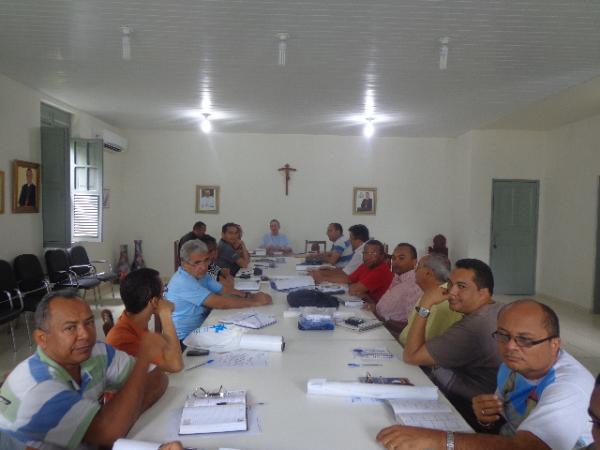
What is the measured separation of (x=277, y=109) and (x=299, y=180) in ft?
6.92

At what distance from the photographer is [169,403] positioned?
160cm

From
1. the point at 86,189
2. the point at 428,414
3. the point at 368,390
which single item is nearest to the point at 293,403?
the point at 368,390

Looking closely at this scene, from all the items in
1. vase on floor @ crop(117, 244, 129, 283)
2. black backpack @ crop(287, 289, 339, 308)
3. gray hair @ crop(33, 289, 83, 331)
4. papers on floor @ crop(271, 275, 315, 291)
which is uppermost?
gray hair @ crop(33, 289, 83, 331)

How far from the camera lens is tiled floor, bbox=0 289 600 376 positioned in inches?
158

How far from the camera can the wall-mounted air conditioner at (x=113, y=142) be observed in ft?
22.0

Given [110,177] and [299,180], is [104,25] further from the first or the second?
[299,180]

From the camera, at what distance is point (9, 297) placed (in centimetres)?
400

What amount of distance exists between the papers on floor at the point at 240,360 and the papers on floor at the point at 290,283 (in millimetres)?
1608

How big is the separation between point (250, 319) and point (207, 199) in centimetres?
555

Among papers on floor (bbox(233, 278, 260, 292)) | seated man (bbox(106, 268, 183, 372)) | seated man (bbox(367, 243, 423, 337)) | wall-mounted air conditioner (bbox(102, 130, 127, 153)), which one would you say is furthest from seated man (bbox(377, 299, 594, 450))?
wall-mounted air conditioner (bbox(102, 130, 127, 153))

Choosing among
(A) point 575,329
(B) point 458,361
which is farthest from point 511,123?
(B) point 458,361

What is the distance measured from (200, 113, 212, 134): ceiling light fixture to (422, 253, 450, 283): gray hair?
4.83 metres

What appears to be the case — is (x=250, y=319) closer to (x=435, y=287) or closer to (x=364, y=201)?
(x=435, y=287)

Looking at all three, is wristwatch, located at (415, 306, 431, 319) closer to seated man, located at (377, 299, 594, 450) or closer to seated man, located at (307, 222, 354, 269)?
seated man, located at (377, 299, 594, 450)
